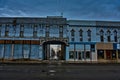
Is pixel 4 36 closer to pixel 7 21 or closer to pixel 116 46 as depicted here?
pixel 7 21

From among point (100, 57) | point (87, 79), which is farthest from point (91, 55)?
point (87, 79)

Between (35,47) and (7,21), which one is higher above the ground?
(7,21)

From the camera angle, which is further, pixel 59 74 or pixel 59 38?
pixel 59 38

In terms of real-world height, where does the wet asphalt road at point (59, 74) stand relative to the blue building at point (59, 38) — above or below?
below

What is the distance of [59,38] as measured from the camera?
4394 centimetres

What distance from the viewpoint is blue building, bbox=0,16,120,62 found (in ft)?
143

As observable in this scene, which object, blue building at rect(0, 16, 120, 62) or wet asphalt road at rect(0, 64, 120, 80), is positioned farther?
blue building at rect(0, 16, 120, 62)

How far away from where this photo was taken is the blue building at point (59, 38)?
43.6 m

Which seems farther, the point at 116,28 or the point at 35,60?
the point at 116,28

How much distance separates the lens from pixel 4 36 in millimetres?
43594

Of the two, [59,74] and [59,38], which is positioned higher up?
[59,38]

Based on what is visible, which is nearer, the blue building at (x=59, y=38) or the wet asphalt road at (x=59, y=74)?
the wet asphalt road at (x=59, y=74)

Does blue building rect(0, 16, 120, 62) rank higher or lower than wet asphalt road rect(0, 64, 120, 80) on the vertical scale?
higher

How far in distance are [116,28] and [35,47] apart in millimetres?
18995
